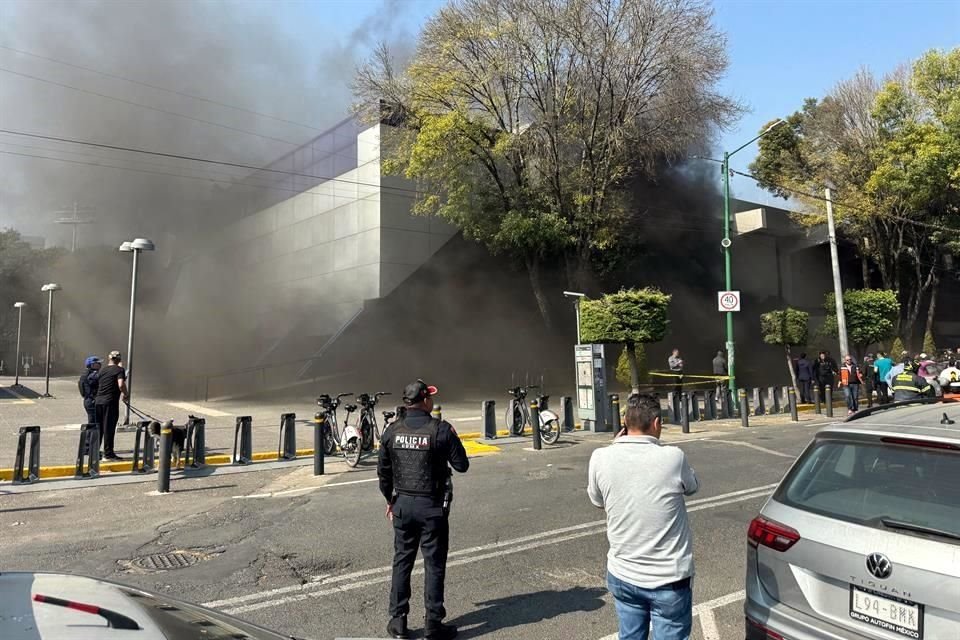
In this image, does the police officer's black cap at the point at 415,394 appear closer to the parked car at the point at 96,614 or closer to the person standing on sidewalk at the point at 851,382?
the parked car at the point at 96,614

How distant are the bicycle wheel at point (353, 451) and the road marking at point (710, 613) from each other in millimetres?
5991

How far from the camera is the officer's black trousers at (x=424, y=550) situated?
10.6ft

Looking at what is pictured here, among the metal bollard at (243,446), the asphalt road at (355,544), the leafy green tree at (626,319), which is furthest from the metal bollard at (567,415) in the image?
the metal bollard at (243,446)

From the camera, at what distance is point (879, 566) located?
2.15 metres

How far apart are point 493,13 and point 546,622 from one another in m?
18.2

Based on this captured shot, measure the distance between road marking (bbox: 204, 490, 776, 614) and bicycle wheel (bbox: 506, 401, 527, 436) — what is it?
18.7 ft

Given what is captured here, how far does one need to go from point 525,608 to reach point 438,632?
0.64 metres

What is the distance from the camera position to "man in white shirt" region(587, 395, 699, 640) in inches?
88.6

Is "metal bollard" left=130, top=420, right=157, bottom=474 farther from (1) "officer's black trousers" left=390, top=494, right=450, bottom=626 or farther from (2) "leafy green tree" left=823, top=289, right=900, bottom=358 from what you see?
(2) "leafy green tree" left=823, top=289, right=900, bottom=358

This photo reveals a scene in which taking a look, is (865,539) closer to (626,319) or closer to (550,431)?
(550,431)

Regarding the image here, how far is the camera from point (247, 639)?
1.58 metres

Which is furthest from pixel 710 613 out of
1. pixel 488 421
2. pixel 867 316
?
pixel 867 316

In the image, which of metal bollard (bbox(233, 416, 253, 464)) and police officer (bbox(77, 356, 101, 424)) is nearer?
metal bollard (bbox(233, 416, 253, 464))

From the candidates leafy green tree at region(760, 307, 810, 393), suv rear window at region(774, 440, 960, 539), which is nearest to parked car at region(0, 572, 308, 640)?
suv rear window at region(774, 440, 960, 539)
